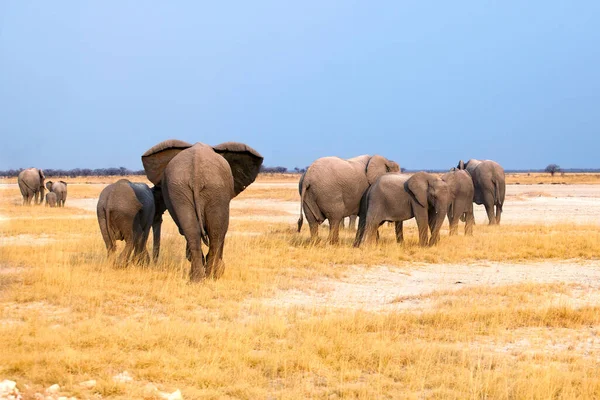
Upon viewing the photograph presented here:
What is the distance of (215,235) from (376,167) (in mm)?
7237

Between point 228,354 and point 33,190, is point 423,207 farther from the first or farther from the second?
point 33,190

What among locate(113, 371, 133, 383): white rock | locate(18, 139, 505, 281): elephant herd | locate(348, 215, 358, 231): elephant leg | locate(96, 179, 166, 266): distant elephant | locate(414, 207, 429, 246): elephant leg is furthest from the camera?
locate(348, 215, 358, 231): elephant leg

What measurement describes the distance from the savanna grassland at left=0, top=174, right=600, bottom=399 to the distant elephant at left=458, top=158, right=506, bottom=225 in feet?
23.6

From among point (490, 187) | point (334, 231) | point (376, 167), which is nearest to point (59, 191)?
point (376, 167)

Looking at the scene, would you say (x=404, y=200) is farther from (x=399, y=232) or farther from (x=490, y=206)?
(x=490, y=206)

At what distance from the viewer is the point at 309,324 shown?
767 centimetres

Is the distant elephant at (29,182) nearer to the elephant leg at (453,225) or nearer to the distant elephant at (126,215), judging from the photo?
the elephant leg at (453,225)

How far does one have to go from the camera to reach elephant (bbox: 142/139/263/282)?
9.98 meters

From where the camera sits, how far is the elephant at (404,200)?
14.8m

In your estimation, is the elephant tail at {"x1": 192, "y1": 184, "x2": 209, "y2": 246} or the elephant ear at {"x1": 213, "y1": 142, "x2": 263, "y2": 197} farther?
the elephant ear at {"x1": 213, "y1": 142, "x2": 263, "y2": 197}

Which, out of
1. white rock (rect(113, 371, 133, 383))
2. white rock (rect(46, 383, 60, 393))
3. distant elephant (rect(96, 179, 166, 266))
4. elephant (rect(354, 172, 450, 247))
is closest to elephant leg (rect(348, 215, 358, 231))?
elephant (rect(354, 172, 450, 247))

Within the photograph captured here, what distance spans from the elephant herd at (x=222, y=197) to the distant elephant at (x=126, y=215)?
17mm

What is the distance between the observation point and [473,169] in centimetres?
2311

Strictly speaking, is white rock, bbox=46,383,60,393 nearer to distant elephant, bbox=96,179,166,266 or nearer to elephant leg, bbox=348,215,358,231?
distant elephant, bbox=96,179,166,266
